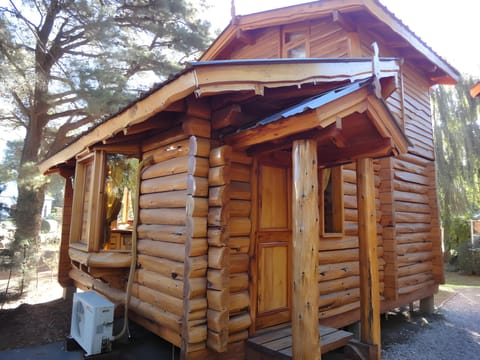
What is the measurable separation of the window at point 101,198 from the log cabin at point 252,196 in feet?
0.08

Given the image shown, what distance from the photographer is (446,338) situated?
5.80 m

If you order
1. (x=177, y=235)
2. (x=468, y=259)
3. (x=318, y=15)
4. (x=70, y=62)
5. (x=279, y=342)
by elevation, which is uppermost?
(x=70, y=62)

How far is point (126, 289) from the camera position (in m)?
4.51

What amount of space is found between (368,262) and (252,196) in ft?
4.96

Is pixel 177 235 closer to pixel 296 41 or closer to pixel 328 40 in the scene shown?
pixel 328 40

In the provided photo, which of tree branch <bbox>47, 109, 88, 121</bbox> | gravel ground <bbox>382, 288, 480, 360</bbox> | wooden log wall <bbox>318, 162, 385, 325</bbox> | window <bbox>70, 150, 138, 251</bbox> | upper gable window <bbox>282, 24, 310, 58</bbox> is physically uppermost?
upper gable window <bbox>282, 24, 310, 58</bbox>

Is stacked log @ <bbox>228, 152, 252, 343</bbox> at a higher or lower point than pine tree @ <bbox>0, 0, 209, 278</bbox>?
lower

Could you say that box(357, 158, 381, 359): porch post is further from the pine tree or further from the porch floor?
the pine tree

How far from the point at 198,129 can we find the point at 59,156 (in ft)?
13.3

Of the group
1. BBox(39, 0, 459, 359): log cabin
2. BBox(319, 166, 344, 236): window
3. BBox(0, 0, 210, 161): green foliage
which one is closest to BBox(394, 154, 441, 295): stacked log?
BBox(39, 0, 459, 359): log cabin

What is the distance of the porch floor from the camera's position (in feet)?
10.6

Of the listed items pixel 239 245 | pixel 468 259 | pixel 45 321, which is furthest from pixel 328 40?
pixel 468 259

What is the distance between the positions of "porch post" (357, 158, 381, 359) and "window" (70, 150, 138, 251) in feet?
11.5

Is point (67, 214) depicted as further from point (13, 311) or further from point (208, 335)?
point (208, 335)
